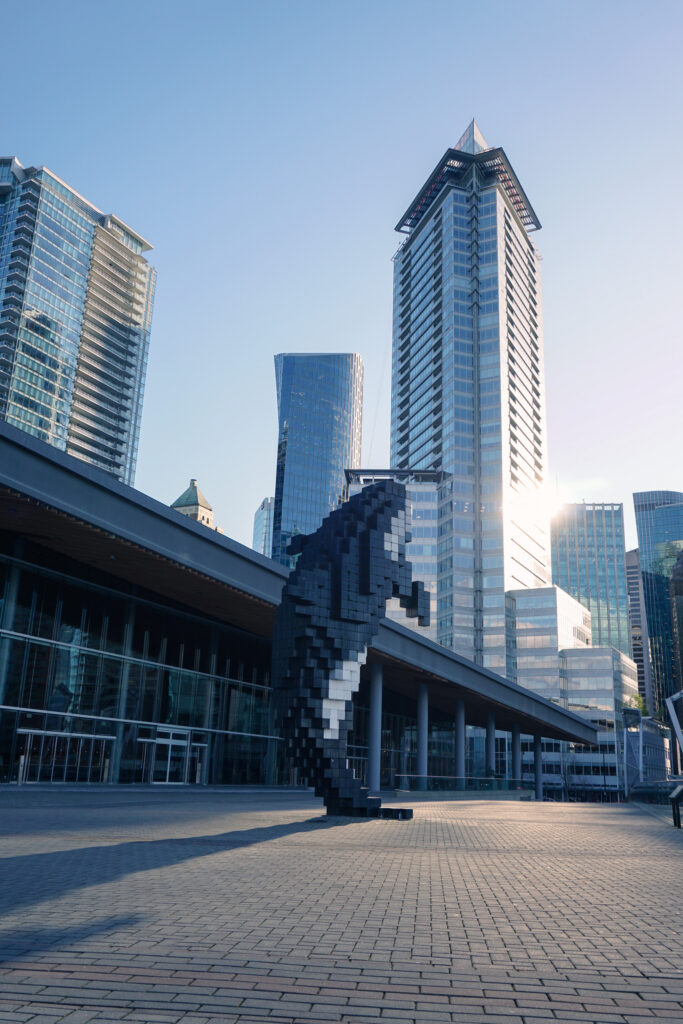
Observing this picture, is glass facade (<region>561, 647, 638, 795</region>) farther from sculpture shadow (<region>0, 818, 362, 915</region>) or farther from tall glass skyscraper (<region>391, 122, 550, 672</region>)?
sculpture shadow (<region>0, 818, 362, 915</region>)

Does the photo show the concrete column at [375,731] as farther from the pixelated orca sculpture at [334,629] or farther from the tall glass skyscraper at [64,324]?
the tall glass skyscraper at [64,324]

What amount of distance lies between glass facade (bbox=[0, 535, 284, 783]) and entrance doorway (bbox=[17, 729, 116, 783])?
0.13ft

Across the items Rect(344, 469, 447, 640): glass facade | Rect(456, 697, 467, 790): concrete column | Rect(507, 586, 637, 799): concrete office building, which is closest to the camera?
Rect(456, 697, 467, 790): concrete column

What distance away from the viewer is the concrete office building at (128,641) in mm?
25844

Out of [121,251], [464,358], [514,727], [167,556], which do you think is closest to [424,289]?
[464,358]

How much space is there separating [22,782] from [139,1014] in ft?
92.0

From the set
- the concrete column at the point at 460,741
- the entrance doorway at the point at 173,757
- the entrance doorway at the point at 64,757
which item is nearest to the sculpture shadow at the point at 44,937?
the entrance doorway at the point at 64,757

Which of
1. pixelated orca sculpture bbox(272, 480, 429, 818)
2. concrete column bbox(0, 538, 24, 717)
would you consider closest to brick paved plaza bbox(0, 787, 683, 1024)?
pixelated orca sculpture bbox(272, 480, 429, 818)

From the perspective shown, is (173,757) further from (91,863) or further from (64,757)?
(91,863)

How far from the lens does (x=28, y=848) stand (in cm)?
1159

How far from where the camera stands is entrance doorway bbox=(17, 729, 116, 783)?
2975 centimetres

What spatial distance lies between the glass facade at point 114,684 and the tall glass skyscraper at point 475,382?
292ft

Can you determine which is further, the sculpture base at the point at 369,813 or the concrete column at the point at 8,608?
the concrete column at the point at 8,608

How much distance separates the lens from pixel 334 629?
64.1 ft
